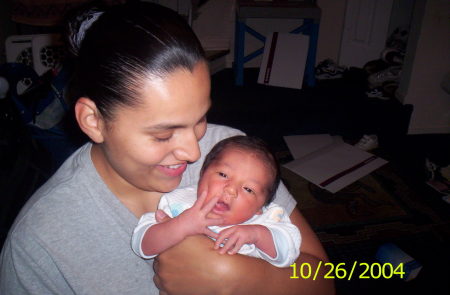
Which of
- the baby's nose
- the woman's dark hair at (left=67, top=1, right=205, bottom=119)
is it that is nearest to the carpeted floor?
the baby's nose

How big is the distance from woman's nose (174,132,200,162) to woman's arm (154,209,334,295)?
30 centimetres

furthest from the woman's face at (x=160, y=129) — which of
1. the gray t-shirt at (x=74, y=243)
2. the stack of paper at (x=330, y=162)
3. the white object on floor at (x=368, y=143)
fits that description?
the white object on floor at (x=368, y=143)

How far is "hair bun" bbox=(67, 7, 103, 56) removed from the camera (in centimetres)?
100

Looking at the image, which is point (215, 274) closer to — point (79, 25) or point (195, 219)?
point (195, 219)

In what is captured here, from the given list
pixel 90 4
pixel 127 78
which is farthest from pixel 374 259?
pixel 90 4

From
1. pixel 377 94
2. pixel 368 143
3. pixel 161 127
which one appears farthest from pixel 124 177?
pixel 377 94

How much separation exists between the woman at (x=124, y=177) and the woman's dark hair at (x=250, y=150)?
1.00 ft

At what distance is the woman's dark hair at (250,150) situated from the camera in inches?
52.3

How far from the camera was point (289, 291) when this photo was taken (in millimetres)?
1100

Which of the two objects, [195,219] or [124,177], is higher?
[124,177]

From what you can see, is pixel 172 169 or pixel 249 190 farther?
pixel 249 190

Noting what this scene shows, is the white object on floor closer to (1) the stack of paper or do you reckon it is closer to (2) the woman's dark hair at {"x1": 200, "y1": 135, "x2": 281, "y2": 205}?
(1) the stack of paper

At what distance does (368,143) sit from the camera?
3295 millimetres

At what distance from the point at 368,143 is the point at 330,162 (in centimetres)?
64
